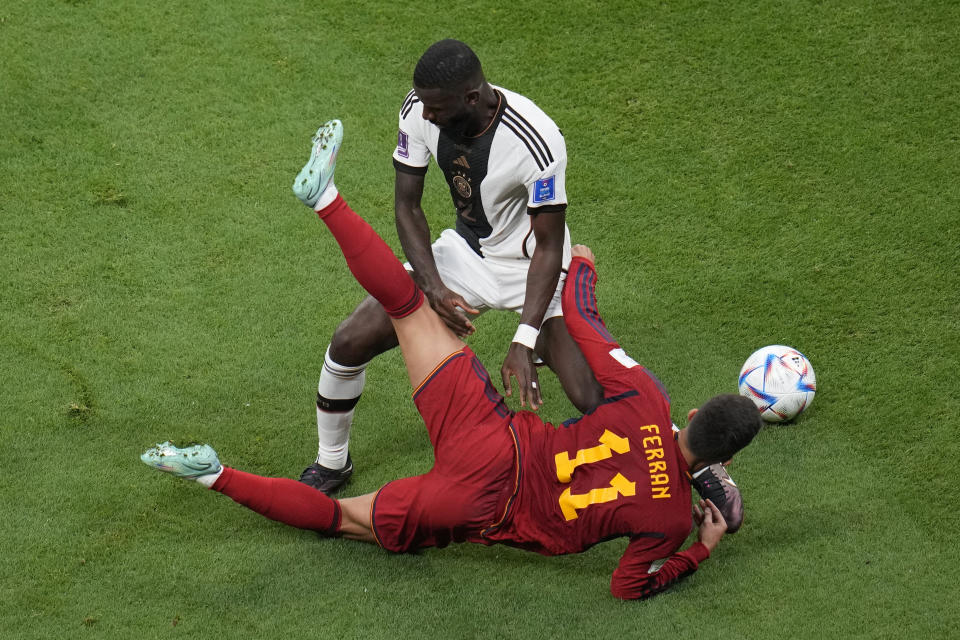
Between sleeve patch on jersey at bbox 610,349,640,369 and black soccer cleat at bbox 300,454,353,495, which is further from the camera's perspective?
black soccer cleat at bbox 300,454,353,495

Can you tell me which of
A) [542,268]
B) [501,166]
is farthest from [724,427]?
[501,166]

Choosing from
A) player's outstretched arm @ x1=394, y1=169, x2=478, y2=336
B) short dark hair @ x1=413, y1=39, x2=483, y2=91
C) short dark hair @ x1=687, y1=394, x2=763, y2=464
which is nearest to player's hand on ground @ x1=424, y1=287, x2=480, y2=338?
player's outstretched arm @ x1=394, y1=169, x2=478, y2=336

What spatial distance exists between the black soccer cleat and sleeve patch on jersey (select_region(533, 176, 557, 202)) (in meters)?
1.45

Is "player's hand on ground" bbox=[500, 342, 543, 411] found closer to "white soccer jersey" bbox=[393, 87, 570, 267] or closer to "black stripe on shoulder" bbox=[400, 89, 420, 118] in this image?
"white soccer jersey" bbox=[393, 87, 570, 267]

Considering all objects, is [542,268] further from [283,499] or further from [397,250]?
[397,250]

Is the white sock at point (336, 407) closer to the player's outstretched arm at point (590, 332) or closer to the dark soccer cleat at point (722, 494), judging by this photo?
the player's outstretched arm at point (590, 332)

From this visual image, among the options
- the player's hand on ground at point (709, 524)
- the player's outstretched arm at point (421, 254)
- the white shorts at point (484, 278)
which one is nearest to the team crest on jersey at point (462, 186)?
the player's outstretched arm at point (421, 254)

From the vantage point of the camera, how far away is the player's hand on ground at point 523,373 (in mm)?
3611

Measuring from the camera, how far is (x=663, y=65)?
248 inches

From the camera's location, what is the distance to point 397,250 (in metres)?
5.30

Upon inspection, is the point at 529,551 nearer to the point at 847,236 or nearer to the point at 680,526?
the point at 680,526

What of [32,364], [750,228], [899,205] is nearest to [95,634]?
[32,364]

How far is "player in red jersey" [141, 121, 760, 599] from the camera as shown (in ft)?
11.8

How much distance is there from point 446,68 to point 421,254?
2.64ft
